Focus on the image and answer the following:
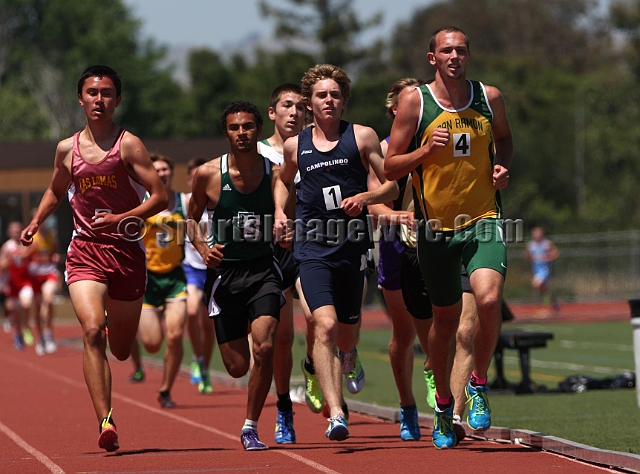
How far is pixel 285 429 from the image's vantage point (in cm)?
882

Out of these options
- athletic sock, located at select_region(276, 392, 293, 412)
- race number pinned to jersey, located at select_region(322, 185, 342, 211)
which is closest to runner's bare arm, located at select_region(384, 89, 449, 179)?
race number pinned to jersey, located at select_region(322, 185, 342, 211)

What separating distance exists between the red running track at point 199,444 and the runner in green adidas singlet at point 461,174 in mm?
504

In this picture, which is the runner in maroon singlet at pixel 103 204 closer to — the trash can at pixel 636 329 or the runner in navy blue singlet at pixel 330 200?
the runner in navy blue singlet at pixel 330 200

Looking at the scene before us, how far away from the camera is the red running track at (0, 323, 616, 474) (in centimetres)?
746

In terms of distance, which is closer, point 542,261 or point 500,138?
point 500,138

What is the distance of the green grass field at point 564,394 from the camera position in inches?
371

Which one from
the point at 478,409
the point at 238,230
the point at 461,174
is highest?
the point at 461,174

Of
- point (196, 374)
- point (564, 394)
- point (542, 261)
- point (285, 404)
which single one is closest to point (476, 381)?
point (285, 404)

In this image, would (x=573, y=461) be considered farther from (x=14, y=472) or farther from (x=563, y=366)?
(x=563, y=366)

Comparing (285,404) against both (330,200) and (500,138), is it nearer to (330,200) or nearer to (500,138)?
(330,200)

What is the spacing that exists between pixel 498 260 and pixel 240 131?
207cm

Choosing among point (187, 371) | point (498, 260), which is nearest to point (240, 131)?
point (498, 260)

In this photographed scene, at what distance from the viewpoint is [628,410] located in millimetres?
10914

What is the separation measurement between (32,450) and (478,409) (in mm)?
3147
